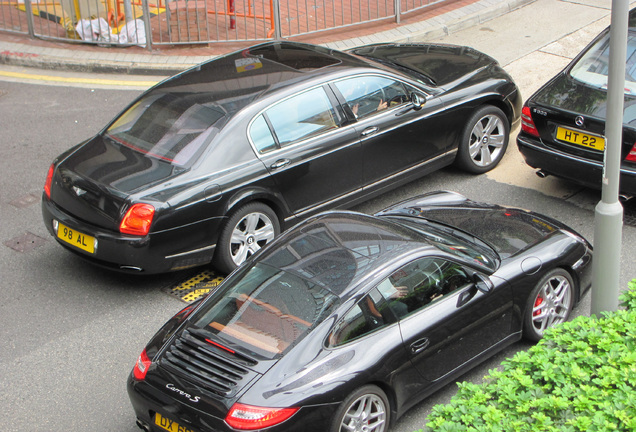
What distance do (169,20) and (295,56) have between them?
4815mm

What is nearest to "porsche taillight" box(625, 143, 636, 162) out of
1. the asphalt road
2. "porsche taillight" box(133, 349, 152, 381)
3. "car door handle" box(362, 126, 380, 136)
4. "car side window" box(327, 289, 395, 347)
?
the asphalt road

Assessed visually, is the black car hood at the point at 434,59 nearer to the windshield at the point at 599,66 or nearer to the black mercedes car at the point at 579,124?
the black mercedes car at the point at 579,124

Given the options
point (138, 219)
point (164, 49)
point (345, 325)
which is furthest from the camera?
point (164, 49)

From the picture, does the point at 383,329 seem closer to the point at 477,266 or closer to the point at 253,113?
the point at 477,266

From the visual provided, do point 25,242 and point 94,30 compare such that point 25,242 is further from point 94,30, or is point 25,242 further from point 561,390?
point 94,30

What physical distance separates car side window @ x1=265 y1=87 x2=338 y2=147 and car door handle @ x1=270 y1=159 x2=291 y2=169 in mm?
158

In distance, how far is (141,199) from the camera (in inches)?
262

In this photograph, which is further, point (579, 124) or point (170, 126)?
point (579, 124)

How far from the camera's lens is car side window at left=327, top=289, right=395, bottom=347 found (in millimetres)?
4977

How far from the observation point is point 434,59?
30.1 ft

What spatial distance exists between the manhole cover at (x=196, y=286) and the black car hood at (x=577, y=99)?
3.69 metres

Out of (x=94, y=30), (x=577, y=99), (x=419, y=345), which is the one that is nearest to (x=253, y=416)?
(x=419, y=345)

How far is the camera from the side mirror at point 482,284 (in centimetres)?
564

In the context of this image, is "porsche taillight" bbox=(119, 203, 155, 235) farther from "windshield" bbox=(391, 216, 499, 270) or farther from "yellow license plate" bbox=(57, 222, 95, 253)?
"windshield" bbox=(391, 216, 499, 270)
